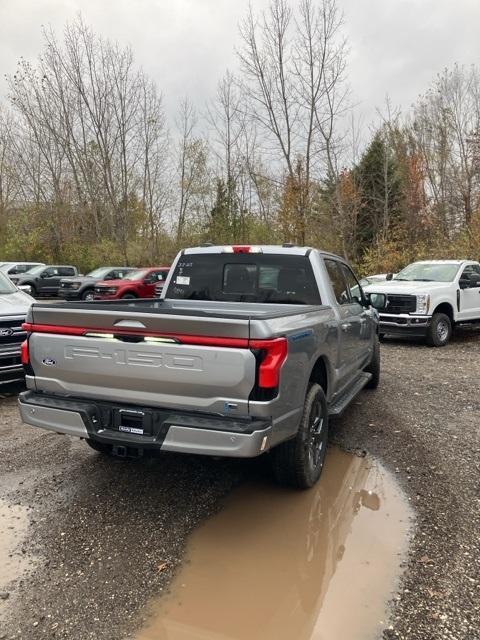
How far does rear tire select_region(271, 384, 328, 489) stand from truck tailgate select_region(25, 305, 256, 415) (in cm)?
75

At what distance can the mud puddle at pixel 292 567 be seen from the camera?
8.13ft

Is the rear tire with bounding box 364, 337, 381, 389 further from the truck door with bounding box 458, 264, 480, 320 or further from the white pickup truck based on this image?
the truck door with bounding box 458, 264, 480, 320

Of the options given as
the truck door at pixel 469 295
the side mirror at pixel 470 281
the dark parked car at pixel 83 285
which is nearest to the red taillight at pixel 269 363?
the truck door at pixel 469 295

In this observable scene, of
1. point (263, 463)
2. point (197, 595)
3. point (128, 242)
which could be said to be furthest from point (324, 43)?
point (197, 595)

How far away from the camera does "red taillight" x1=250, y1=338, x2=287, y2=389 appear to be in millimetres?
2980

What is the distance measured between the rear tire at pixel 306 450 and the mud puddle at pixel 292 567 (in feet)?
0.53

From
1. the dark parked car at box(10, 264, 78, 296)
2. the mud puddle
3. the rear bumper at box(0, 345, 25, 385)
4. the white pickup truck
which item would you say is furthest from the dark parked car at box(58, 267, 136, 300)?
the mud puddle

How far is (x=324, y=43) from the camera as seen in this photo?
22.7m

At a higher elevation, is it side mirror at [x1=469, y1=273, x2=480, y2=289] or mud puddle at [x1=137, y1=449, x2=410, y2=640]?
side mirror at [x1=469, y1=273, x2=480, y2=289]

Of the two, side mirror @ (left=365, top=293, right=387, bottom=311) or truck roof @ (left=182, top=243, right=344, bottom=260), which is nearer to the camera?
truck roof @ (left=182, top=243, right=344, bottom=260)

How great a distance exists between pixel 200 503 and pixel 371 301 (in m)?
3.74

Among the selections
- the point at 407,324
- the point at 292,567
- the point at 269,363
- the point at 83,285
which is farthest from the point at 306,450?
the point at 83,285

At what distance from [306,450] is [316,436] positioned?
0.89 feet

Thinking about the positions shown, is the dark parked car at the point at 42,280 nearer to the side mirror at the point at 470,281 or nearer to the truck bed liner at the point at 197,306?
the side mirror at the point at 470,281
